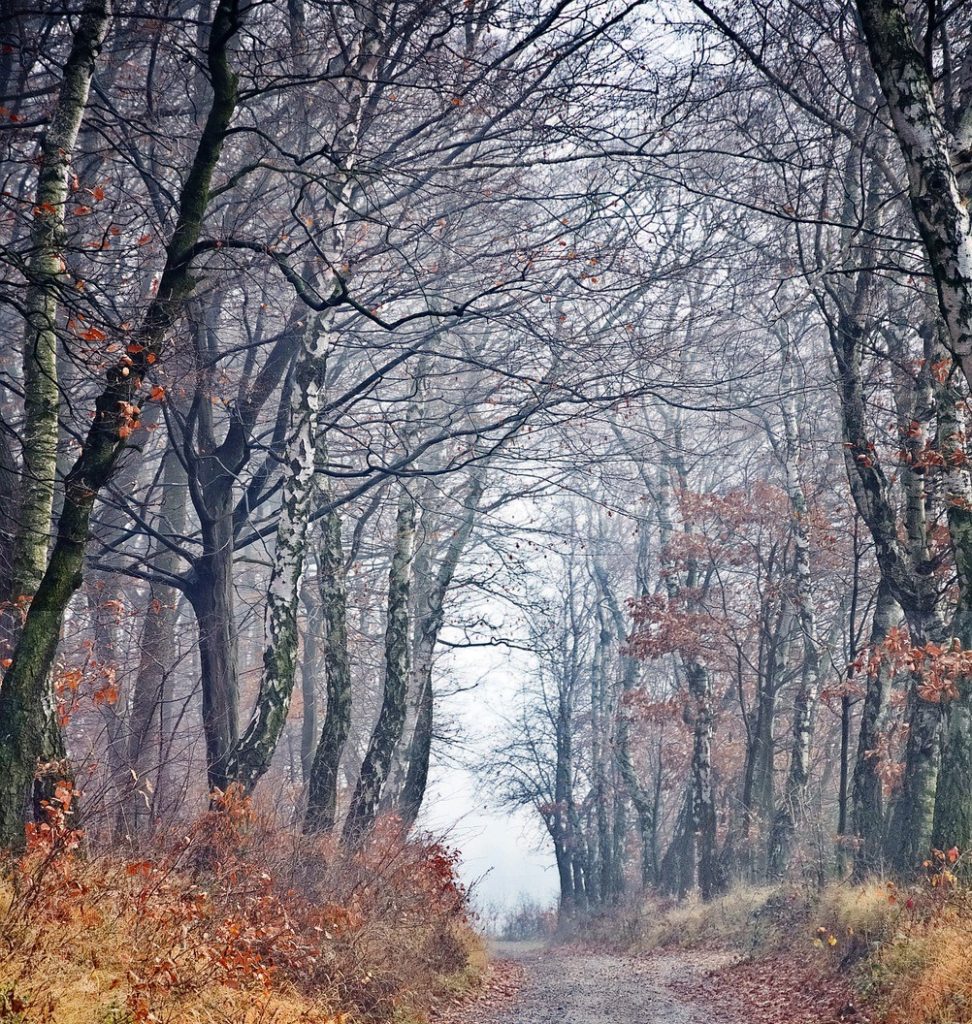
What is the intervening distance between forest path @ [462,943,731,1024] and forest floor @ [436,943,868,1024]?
0.03 ft

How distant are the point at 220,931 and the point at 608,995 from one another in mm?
6675

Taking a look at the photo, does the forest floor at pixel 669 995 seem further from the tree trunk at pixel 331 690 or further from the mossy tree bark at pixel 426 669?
the mossy tree bark at pixel 426 669

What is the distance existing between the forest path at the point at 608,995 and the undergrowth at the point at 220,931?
93 centimetres

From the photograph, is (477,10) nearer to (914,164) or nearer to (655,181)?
(655,181)

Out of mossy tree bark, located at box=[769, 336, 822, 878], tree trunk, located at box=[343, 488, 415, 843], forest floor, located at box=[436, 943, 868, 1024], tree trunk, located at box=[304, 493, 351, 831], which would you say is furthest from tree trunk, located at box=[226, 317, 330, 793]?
mossy tree bark, located at box=[769, 336, 822, 878]

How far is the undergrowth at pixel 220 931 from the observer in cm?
502

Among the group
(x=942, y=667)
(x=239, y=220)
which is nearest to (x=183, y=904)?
(x=942, y=667)

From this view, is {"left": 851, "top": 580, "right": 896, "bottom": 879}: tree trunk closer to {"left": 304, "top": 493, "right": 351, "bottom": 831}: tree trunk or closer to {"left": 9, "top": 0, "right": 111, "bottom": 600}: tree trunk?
{"left": 304, "top": 493, "right": 351, "bottom": 831}: tree trunk

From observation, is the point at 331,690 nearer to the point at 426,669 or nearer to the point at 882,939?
the point at 426,669

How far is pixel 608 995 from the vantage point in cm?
1163

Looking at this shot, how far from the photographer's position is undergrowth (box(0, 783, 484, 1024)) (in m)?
5.02

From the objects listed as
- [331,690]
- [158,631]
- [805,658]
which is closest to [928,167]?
[331,690]

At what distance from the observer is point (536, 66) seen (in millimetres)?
9555

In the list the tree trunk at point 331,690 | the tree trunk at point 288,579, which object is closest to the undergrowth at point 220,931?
the tree trunk at point 288,579
